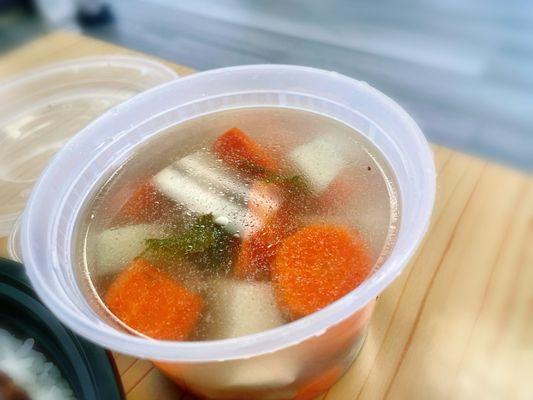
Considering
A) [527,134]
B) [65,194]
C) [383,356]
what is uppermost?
[65,194]

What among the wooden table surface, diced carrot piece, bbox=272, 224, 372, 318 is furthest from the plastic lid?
diced carrot piece, bbox=272, 224, 372, 318

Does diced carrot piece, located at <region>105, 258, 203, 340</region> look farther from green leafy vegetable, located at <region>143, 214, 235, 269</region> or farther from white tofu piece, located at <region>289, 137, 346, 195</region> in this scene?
white tofu piece, located at <region>289, 137, 346, 195</region>

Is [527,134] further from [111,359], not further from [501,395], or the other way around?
[111,359]

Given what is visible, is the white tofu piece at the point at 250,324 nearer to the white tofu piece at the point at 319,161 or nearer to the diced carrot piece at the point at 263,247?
the diced carrot piece at the point at 263,247

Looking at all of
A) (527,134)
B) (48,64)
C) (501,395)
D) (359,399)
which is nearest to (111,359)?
(359,399)

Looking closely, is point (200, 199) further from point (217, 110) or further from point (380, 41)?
point (380, 41)

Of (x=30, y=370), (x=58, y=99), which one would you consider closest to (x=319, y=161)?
(x=30, y=370)

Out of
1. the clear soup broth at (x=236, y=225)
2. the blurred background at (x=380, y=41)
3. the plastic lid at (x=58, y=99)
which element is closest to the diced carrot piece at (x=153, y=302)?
the clear soup broth at (x=236, y=225)
